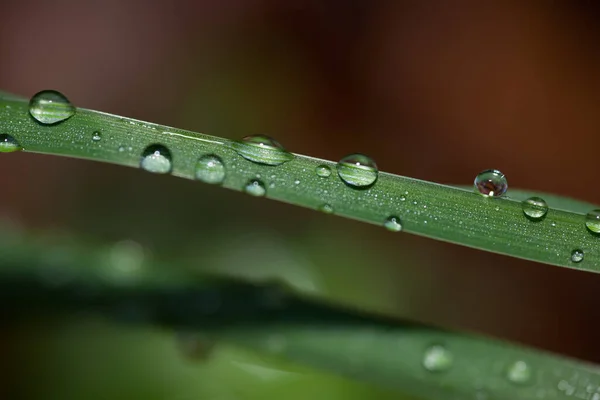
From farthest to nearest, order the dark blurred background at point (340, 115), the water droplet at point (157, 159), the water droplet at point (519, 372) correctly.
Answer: the dark blurred background at point (340, 115)
the water droplet at point (519, 372)
the water droplet at point (157, 159)

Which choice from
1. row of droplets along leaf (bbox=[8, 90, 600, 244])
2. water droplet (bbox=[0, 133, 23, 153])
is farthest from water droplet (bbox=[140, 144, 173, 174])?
water droplet (bbox=[0, 133, 23, 153])

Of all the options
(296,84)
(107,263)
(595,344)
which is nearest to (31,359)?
(107,263)

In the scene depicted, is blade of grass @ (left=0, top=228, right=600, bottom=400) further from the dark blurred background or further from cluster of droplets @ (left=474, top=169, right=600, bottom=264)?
the dark blurred background

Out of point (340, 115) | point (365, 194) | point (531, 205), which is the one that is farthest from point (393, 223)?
point (340, 115)

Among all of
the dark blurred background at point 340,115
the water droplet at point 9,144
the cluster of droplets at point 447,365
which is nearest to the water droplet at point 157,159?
the water droplet at point 9,144

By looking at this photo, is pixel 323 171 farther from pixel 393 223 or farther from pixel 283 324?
pixel 283 324

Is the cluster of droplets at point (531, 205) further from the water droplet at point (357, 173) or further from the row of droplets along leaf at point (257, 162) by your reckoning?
the water droplet at point (357, 173)

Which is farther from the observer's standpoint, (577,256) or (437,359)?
(437,359)
